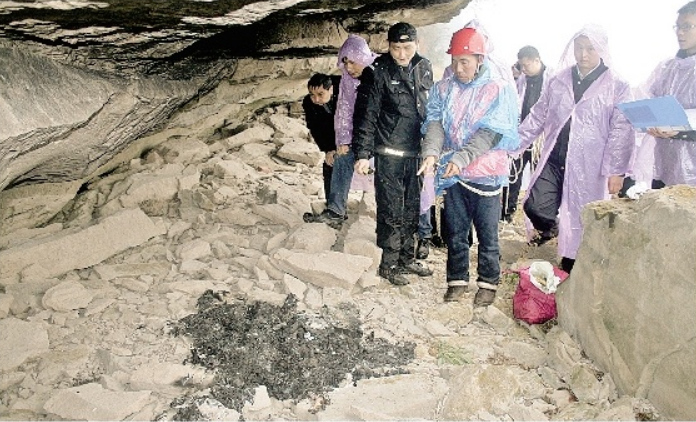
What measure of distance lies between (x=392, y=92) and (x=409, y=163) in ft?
2.05

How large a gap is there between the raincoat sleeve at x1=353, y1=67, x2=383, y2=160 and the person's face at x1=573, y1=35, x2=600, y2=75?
1.52 metres

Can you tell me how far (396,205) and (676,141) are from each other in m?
2.15

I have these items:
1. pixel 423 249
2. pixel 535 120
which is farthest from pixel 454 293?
pixel 535 120

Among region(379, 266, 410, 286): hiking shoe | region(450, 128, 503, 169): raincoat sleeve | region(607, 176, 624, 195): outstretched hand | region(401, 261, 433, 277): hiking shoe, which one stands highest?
region(450, 128, 503, 169): raincoat sleeve

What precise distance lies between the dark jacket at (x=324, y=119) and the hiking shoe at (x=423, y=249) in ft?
4.22

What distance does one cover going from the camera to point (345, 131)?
15.0ft

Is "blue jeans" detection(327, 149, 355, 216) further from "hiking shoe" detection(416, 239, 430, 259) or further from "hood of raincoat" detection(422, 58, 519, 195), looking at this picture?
"hood of raincoat" detection(422, 58, 519, 195)

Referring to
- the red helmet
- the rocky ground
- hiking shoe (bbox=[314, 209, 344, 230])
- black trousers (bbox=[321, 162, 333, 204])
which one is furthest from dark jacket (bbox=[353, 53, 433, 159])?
black trousers (bbox=[321, 162, 333, 204])

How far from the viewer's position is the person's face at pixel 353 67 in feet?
13.9

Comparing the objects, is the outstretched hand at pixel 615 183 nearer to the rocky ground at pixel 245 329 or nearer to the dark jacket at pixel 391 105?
the rocky ground at pixel 245 329

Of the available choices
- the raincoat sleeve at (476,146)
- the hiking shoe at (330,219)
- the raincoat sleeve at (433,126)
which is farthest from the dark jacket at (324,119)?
the raincoat sleeve at (476,146)

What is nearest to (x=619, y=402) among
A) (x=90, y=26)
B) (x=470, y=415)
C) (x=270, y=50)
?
(x=470, y=415)

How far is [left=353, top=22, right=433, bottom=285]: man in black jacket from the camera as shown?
12.3ft

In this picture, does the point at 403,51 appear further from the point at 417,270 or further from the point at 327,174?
the point at 327,174
